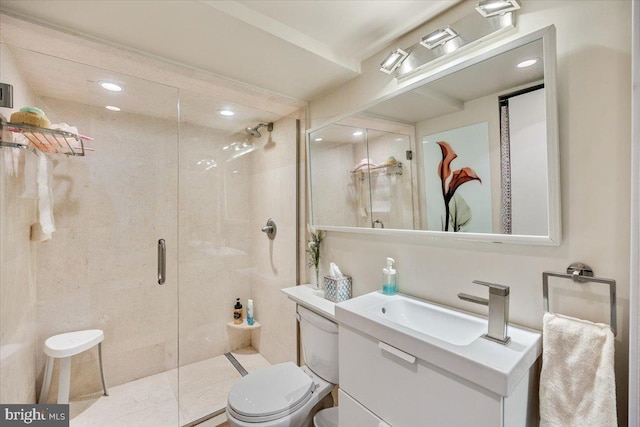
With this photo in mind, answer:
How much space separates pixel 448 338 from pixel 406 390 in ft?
1.02

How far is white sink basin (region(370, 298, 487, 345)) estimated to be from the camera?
3.57ft

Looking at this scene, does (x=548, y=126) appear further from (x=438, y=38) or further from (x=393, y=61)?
(x=393, y=61)

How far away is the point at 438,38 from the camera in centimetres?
119

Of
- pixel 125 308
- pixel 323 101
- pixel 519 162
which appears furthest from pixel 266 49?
pixel 125 308

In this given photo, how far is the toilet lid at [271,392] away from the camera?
4.27ft

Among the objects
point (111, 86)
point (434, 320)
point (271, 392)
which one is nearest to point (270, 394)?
point (271, 392)

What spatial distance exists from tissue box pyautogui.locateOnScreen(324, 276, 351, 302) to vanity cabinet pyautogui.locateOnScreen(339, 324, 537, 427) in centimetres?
42

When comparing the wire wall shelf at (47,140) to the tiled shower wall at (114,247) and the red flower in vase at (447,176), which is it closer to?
the tiled shower wall at (114,247)

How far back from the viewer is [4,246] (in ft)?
4.39

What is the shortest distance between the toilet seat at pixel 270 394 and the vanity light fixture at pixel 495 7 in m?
1.87

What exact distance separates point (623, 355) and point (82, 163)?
9.34 feet

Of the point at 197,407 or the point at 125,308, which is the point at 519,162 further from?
the point at 125,308

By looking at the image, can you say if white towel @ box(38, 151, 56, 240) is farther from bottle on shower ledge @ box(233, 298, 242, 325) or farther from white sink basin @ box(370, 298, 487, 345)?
white sink basin @ box(370, 298, 487, 345)

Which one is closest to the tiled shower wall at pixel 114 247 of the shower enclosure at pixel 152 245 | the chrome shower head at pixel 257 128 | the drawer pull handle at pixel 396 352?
the shower enclosure at pixel 152 245
